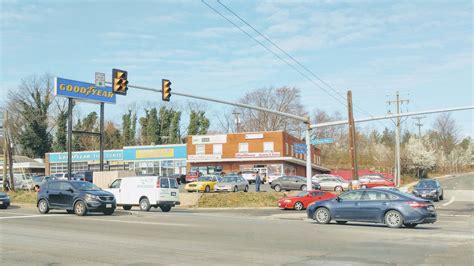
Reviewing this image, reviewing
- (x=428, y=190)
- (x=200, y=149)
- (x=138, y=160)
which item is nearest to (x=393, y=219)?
(x=428, y=190)

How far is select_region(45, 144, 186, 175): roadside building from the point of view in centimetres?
7481

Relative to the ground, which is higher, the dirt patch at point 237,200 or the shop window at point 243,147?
the shop window at point 243,147

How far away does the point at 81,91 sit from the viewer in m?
43.1

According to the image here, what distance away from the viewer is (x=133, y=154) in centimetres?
7788

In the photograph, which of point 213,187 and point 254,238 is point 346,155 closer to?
point 213,187

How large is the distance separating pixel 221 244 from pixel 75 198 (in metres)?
11.7

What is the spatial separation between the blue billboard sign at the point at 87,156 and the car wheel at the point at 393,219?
64.9 m

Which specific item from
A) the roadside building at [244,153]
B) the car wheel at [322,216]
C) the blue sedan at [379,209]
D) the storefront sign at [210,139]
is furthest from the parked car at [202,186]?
the storefront sign at [210,139]

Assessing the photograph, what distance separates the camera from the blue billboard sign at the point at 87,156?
80562mm

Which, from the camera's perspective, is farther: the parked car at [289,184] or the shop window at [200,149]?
the shop window at [200,149]

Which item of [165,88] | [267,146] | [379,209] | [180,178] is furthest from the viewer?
[267,146]

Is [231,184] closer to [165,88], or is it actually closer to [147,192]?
[147,192]

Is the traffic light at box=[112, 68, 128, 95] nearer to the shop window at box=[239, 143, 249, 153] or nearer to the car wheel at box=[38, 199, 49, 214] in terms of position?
the car wheel at box=[38, 199, 49, 214]

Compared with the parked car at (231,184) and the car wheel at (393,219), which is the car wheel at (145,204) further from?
the car wheel at (393,219)
